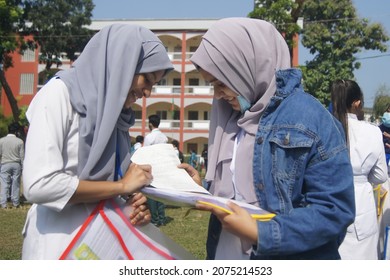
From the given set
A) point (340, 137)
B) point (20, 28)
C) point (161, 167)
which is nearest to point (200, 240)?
point (161, 167)

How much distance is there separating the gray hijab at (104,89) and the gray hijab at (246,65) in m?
0.24

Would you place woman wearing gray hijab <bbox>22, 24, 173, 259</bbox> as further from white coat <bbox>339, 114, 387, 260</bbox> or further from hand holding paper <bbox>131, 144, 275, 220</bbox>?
white coat <bbox>339, 114, 387, 260</bbox>

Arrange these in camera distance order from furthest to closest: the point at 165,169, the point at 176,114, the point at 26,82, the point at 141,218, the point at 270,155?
the point at 176,114
the point at 26,82
the point at 165,169
the point at 141,218
the point at 270,155

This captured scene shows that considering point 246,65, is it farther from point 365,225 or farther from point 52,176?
point 365,225

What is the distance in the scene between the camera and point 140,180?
170 centimetres

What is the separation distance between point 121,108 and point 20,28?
18.0 metres

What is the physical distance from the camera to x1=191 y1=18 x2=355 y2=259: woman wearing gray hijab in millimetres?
1476

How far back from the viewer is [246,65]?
5.49ft

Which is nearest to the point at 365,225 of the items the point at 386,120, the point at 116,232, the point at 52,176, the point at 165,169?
the point at 165,169

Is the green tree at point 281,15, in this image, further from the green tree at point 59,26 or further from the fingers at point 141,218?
the fingers at point 141,218

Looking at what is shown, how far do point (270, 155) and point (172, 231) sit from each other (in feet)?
18.1

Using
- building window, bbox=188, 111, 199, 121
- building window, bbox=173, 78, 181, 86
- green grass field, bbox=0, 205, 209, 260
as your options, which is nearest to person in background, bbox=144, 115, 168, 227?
green grass field, bbox=0, 205, 209, 260

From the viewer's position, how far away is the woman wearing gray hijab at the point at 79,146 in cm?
156
